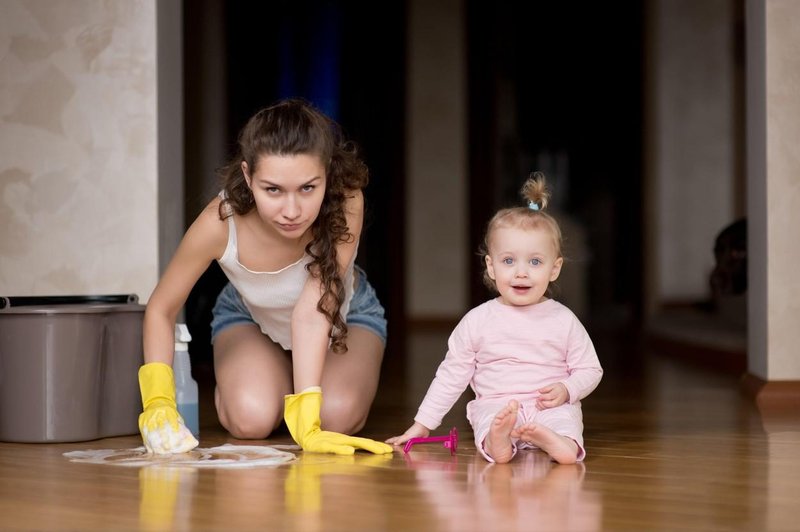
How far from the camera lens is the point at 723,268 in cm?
430

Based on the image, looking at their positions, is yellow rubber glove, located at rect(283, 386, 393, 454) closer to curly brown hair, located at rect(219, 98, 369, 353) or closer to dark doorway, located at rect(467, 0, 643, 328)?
curly brown hair, located at rect(219, 98, 369, 353)

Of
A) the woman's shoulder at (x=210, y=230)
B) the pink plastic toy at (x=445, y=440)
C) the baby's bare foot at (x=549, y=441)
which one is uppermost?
the woman's shoulder at (x=210, y=230)

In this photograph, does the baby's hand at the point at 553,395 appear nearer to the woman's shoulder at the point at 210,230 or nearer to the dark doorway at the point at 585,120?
the woman's shoulder at the point at 210,230

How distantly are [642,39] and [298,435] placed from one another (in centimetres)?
579

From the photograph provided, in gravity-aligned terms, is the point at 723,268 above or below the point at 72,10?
below

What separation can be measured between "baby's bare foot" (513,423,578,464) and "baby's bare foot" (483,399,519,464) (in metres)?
0.03

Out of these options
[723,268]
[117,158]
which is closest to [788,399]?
[723,268]

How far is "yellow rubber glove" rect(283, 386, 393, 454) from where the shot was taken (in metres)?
2.24

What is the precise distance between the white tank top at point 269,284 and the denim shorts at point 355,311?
135 mm

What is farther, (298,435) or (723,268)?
(723,268)

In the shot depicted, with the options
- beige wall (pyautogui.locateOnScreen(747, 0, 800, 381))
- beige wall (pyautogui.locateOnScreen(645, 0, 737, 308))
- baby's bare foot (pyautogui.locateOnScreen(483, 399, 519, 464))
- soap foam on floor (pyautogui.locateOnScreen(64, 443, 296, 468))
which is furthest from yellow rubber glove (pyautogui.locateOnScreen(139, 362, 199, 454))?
beige wall (pyautogui.locateOnScreen(645, 0, 737, 308))

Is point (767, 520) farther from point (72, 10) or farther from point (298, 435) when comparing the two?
point (72, 10)

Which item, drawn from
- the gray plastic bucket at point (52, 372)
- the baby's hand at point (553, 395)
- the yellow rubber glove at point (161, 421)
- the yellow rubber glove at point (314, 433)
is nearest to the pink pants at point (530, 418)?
the baby's hand at point (553, 395)

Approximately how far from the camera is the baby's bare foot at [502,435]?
2061mm
